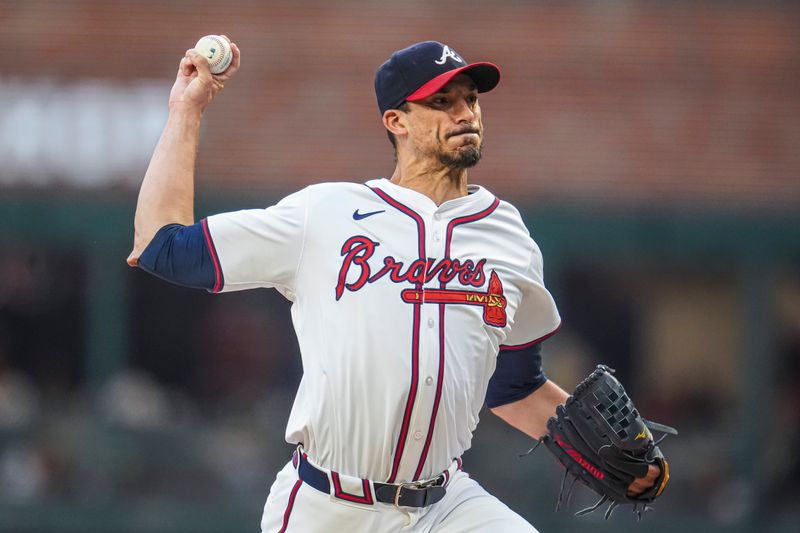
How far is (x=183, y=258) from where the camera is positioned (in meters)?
3.19

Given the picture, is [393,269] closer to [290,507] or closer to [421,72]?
[421,72]

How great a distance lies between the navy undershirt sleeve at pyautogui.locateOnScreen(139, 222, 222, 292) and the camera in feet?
10.5

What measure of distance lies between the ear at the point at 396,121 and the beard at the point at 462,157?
15 cm

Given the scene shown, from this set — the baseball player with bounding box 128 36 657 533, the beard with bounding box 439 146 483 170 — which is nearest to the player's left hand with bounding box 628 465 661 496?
the baseball player with bounding box 128 36 657 533

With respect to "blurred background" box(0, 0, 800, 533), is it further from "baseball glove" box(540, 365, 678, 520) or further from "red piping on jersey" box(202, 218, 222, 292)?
"red piping on jersey" box(202, 218, 222, 292)

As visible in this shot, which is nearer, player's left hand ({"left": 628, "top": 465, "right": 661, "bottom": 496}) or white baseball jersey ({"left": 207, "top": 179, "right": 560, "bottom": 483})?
white baseball jersey ({"left": 207, "top": 179, "right": 560, "bottom": 483})

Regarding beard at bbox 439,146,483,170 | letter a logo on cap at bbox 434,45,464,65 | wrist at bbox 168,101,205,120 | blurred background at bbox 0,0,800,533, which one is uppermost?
letter a logo on cap at bbox 434,45,464,65

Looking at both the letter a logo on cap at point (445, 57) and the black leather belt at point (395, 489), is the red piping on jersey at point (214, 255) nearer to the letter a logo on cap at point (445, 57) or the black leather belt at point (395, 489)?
the black leather belt at point (395, 489)

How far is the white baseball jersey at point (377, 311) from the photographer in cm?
321

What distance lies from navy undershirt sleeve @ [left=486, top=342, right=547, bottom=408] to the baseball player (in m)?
0.20

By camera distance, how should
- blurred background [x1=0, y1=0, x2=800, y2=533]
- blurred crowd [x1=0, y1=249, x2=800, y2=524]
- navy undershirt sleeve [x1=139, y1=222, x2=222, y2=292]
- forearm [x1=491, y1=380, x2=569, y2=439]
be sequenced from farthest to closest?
blurred background [x1=0, y1=0, x2=800, y2=533] → blurred crowd [x1=0, y1=249, x2=800, y2=524] → forearm [x1=491, y1=380, x2=569, y2=439] → navy undershirt sleeve [x1=139, y1=222, x2=222, y2=292]

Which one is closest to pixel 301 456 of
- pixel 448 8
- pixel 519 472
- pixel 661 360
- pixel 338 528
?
pixel 338 528

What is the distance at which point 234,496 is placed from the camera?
9359 mm

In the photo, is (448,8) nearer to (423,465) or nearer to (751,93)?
(751,93)
